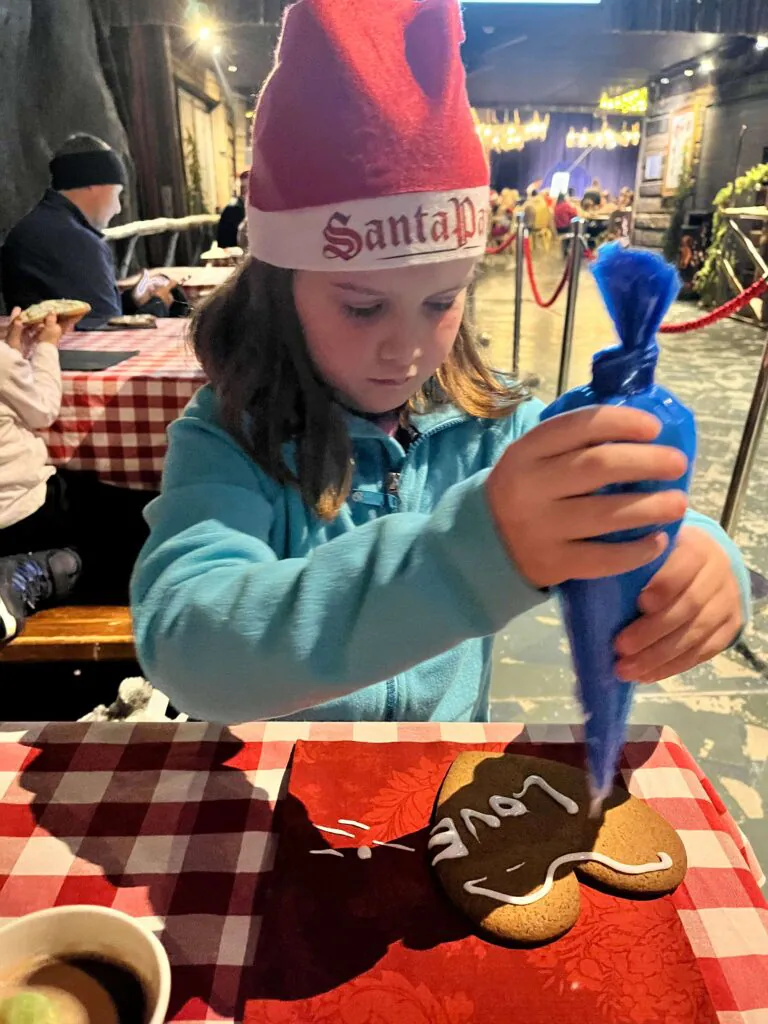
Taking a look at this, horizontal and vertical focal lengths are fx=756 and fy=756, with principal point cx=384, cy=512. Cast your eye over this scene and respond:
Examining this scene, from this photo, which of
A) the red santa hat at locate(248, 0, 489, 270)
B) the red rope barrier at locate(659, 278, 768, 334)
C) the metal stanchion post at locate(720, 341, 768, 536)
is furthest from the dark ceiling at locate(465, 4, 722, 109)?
the red santa hat at locate(248, 0, 489, 270)

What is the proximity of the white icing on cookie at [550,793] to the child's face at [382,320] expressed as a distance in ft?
1.22

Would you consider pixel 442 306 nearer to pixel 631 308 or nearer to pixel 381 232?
pixel 381 232

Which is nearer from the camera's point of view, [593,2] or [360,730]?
[360,730]

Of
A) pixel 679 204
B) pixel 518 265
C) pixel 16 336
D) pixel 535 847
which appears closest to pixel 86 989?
pixel 535 847

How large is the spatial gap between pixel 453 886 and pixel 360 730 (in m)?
0.22

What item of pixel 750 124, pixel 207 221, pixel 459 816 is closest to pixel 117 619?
pixel 459 816

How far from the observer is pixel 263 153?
2.14 feet

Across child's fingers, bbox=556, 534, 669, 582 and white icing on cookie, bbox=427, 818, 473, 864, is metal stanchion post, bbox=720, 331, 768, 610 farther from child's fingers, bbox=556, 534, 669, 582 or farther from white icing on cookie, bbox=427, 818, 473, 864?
child's fingers, bbox=556, 534, 669, 582

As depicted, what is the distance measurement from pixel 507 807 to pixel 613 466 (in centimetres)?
38

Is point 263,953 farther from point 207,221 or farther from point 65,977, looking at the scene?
point 207,221

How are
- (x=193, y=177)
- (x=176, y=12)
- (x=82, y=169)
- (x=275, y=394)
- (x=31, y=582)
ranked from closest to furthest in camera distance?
(x=275, y=394) < (x=31, y=582) < (x=82, y=169) < (x=176, y=12) < (x=193, y=177)

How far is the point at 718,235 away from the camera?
25.4 feet

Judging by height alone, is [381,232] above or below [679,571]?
above

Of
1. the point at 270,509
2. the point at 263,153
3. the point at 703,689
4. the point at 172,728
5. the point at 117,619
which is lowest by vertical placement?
the point at 703,689
